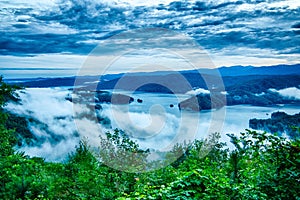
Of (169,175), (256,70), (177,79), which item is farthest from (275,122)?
(169,175)

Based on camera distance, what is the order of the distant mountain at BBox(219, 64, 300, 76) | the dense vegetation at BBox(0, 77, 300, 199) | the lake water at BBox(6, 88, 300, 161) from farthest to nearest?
1. the distant mountain at BBox(219, 64, 300, 76)
2. the lake water at BBox(6, 88, 300, 161)
3. the dense vegetation at BBox(0, 77, 300, 199)

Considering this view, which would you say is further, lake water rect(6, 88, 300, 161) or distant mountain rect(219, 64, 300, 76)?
distant mountain rect(219, 64, 300, 76)

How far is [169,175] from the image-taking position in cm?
346

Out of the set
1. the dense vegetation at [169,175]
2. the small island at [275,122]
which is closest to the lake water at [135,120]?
the small island at [275,122]

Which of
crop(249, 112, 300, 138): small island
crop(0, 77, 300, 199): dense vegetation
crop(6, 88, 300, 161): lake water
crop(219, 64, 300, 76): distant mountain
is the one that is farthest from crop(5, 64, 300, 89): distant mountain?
crop(0, 77, 300, 199): dense vegetation

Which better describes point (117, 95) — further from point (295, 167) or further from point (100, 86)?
point (295, 167)

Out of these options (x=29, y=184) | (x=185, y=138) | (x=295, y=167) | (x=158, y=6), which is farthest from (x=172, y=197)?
(x=158, y=6)

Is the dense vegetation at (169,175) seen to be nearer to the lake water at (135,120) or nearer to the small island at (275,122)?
the lake water at (135,120)

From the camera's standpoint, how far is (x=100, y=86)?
816cm

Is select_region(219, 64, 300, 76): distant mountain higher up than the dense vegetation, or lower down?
higher up

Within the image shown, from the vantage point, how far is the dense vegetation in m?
2.49

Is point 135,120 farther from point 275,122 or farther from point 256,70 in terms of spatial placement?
point 256,70

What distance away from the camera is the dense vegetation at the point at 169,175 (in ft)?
8.16

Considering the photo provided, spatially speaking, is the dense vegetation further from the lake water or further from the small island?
the small island
